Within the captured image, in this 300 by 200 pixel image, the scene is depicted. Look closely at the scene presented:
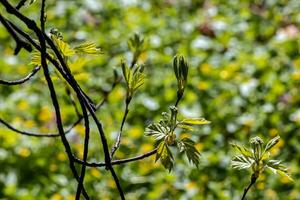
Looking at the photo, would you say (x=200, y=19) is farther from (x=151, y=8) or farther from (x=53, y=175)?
(x=53, y=175)

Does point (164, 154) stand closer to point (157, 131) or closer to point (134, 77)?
point (157, 131)

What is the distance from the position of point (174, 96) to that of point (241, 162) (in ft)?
8.55

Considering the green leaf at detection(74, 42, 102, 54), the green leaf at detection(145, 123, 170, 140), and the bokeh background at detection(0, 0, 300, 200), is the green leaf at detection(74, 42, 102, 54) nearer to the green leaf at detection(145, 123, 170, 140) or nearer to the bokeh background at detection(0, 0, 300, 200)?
the green leaf at detection(145, 123, 170, 140)

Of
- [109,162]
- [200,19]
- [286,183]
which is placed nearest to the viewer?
[109,162]

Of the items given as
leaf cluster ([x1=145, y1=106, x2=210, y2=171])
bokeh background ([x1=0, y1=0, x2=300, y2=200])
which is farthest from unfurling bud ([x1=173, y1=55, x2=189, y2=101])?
bokeh background ([x1=0, y1=0, x2=300, y2=200])

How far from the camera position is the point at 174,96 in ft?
11.1

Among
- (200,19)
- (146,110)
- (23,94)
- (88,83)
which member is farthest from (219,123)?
(200,19)

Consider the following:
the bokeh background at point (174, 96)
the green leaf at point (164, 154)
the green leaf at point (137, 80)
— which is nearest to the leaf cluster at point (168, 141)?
the green leaf at point (164, 154)

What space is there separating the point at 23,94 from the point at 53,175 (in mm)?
813

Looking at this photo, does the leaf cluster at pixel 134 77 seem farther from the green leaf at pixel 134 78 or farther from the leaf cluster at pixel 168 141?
the leaf cluster at pixel 168 141

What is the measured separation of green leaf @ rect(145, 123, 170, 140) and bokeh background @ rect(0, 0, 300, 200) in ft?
3.96

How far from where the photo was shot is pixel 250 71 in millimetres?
3658

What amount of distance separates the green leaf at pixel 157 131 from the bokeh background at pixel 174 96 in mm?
1206

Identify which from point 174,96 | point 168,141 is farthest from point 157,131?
point 174,96
